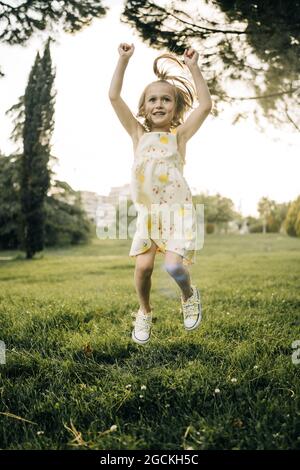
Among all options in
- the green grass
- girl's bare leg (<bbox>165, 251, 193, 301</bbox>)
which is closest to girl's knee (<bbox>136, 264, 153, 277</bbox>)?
girl's bare leg (<bbox>165, 251, 193, 301</bbox>)

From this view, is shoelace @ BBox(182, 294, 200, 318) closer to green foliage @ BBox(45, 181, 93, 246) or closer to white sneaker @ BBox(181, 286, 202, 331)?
white sneaker @ BBox(181, 286, 202, 331)

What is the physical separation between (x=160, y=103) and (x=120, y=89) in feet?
0.87

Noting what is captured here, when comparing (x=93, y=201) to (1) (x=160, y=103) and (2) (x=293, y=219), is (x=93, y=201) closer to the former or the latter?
(2) (x=293, y=219)

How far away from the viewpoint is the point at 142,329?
2689 mm

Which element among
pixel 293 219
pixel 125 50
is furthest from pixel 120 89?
pixel 293 219

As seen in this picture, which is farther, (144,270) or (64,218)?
(64,218)

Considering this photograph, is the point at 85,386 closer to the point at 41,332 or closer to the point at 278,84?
the point at 41,332

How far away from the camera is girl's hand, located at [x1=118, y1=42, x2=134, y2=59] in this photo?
8.46 ft

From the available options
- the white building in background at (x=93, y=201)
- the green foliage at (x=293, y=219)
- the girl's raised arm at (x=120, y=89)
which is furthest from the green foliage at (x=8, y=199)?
the girl's raised arm at (x=120, y=89)

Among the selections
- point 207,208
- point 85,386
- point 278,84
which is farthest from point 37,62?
point 207,208

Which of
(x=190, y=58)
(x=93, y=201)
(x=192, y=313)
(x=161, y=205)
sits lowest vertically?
(x=192, y=313)

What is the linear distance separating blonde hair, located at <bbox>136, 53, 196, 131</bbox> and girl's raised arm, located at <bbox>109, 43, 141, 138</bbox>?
15 cm
